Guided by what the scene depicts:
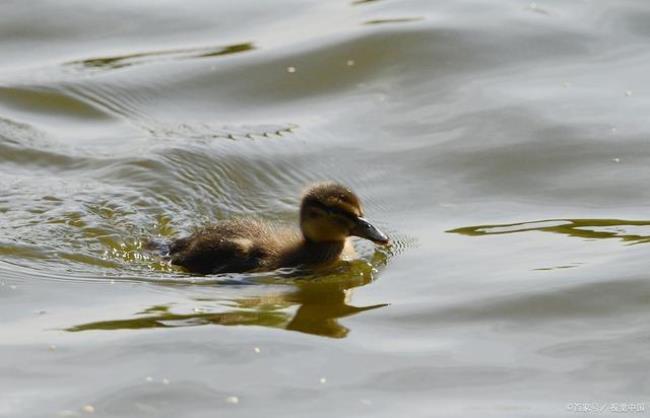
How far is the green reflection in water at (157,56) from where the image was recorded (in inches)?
430

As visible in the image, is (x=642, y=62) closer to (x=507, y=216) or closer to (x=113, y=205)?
(x=507, y=216)

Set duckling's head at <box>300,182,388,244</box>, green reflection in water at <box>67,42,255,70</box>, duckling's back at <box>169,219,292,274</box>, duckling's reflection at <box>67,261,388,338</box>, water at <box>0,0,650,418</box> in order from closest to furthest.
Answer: water at <box>0,0,650,418</box>
duckling's reflection at <box>67,261,388,338</box>
duckling's back at <box>169,219,292,274</box>
duckling's head at <box>300,182,388,244</box>
green reflection in water at <box>67,42,255,70</box>

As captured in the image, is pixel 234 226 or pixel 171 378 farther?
pixel 234 226

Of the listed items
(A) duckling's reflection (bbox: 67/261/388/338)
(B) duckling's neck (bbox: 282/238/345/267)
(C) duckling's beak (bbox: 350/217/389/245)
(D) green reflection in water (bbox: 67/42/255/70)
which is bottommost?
(A) duckling's reflection (bbox: 67/261/388/338)

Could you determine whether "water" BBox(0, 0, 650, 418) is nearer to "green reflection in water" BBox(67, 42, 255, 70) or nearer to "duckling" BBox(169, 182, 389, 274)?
"green reflection in water" BBox(67, 42, 255, 70)

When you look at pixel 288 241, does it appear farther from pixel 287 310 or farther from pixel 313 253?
pixel 287 310

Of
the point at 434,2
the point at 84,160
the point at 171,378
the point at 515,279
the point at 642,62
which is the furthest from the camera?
the point at 434,2

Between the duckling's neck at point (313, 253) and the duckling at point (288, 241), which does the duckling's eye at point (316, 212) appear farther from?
the duckling's neck at point (313, 253)

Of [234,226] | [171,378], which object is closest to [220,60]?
[234,226]

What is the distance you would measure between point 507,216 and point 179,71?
135 inches

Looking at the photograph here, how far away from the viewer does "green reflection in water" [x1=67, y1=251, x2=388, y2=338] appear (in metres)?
6.60

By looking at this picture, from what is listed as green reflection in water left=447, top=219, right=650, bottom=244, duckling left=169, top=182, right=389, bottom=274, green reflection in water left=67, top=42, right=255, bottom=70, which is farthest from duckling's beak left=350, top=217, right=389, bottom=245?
green reflection in water left=67, top=42, right=255, bottom=70

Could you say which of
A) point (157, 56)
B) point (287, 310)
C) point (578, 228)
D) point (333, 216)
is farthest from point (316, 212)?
point (157, 56)

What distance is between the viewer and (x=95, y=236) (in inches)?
321
